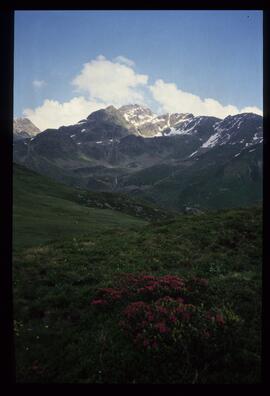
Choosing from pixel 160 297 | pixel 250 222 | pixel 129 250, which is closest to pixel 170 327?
pixel 160 297

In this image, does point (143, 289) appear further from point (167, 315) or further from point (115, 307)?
point (167, 315)

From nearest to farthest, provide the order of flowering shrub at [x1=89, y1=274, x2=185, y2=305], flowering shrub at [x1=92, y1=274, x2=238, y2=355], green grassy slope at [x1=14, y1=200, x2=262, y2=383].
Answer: green grassy slope at [x1=14, y1=200, x2=262, y2=383] → flowering shrub at [x1=92, y1=274, x2=238, y2=355] → flowering shrub at [x1=89, y1=274, x2=185, y2=305]

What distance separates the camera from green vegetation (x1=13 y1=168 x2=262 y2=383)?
9352 mm

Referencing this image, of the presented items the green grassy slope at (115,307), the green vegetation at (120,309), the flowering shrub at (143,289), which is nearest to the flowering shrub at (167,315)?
the flowering shrub at (143,289)

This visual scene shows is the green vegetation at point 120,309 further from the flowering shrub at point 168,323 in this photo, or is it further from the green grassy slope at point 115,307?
the flowering shrub at point 168,323

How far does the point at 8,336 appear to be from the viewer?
6641mm

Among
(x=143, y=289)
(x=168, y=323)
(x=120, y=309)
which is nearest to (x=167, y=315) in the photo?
(x=168, y=323)

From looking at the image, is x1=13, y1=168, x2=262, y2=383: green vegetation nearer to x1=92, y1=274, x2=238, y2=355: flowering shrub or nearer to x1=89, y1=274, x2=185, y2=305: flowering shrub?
x1=92, y1=274, x2=238, y2=355: flowering shrub

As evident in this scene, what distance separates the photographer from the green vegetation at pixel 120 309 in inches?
368

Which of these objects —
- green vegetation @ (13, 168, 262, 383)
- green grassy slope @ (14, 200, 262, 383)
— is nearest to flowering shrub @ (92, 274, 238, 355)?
green vegetation @ (13, 168, 262, 383)

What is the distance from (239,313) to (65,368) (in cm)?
649

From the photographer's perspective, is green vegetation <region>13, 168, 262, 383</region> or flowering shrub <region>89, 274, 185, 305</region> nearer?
green vegetation <region>13, 168, 262, 383</region>

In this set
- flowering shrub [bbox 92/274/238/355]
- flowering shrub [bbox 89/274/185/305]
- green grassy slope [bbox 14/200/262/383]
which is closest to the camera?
green grassy slope [bbox 14/200/262/383]

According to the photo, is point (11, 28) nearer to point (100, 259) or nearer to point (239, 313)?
point (239, 313)
